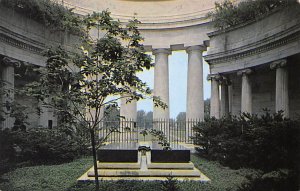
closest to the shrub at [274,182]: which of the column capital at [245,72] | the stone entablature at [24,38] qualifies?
the column capital at [245,72]

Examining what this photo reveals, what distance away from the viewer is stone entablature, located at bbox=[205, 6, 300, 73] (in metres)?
13.9

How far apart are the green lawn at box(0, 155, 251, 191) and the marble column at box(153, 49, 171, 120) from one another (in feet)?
53.9

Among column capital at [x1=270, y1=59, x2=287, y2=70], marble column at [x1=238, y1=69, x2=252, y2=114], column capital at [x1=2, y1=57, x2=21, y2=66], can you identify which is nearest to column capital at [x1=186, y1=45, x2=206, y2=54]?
marble column at [x1=238, y1=69, x2=252, y2=114]

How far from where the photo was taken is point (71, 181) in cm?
1163

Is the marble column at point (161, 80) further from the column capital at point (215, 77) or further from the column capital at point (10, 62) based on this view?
the column capital at point (10, 62)

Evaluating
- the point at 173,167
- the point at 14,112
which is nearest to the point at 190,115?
the point at 173,167

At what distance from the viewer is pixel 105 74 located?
328 inches

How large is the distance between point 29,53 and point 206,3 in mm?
18739

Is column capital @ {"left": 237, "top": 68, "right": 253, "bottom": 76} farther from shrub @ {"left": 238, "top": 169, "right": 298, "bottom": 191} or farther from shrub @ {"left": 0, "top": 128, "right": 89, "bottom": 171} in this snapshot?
shrub @ {"left": 0, "top": 128, "right": 89, "bottom": 171}

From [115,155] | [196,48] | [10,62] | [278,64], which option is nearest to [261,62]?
[278,64]

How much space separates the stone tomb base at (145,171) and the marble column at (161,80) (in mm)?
16995

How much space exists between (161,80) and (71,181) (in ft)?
67.7

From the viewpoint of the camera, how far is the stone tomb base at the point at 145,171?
39.4 feet

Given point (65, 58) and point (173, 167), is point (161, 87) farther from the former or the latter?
point (65, 58)
